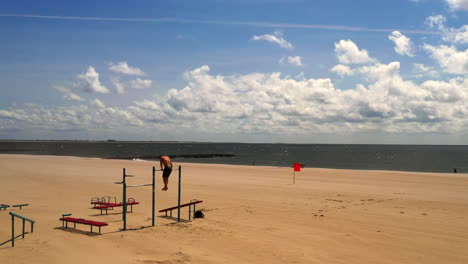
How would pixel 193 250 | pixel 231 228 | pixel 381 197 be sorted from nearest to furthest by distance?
1. pixel 193 250
2. pixel 231 228
3. pixel 381 197

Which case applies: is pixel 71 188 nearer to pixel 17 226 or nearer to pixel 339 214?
pixel 17 226

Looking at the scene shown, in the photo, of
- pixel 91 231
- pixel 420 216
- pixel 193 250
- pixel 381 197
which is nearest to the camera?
pixel 193 250

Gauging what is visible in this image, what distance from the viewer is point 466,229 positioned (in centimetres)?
1369

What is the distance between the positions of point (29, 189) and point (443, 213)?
71.3 ft

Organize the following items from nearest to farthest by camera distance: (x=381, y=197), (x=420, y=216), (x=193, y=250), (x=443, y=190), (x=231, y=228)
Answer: (x=193, y=250), (x=231, y=228), (x=420, y=216), (x=381, y=197), (x=443, y=190)

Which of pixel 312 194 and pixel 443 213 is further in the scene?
pixel 312 194

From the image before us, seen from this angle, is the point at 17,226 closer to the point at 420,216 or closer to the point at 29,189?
the point at 29,189

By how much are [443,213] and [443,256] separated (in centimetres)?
723

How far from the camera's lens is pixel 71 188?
77.0 ft

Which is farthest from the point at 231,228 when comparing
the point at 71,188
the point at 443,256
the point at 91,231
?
the point at 71,188

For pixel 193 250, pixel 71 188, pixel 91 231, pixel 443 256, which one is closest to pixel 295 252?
pixel 193 250

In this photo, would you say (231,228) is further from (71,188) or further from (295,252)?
(71,188)

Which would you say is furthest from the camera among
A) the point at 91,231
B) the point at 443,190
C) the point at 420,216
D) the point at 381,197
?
the point at 443,190

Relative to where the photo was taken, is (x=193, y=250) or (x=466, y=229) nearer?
(x=193, y=250)
